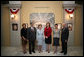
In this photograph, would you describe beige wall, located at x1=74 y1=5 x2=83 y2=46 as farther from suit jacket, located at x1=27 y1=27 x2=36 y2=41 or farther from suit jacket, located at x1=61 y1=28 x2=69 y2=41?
suit jacket, located at x1=27 y1=27 x2=36 y2=41

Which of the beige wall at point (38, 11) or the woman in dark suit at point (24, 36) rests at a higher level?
the beige wall at point (38, 11)

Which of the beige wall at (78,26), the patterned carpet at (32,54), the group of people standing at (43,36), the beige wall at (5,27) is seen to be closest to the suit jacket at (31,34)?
the group of people standing at (43,36)

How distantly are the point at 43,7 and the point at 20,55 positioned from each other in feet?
3.27

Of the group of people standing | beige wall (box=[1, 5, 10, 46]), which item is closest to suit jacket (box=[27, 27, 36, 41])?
the group of people standing

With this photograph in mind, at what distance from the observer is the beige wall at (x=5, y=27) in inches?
83.8

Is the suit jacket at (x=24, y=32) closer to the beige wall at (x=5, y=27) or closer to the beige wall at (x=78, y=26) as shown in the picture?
the beige wall at (x=5, y=27)

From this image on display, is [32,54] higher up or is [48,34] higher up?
[48,34]

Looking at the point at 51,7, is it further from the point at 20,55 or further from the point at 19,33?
the point at 20,55

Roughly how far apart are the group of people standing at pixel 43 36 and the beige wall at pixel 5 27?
0.27 metres

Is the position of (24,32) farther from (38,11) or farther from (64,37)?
(64,37)

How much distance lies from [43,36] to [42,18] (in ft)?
1.15

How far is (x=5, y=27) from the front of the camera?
7.09 ft

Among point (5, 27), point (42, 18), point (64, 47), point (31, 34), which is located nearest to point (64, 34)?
point (64, 47)

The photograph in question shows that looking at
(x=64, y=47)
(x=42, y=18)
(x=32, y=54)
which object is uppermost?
(x=42, y=18)
